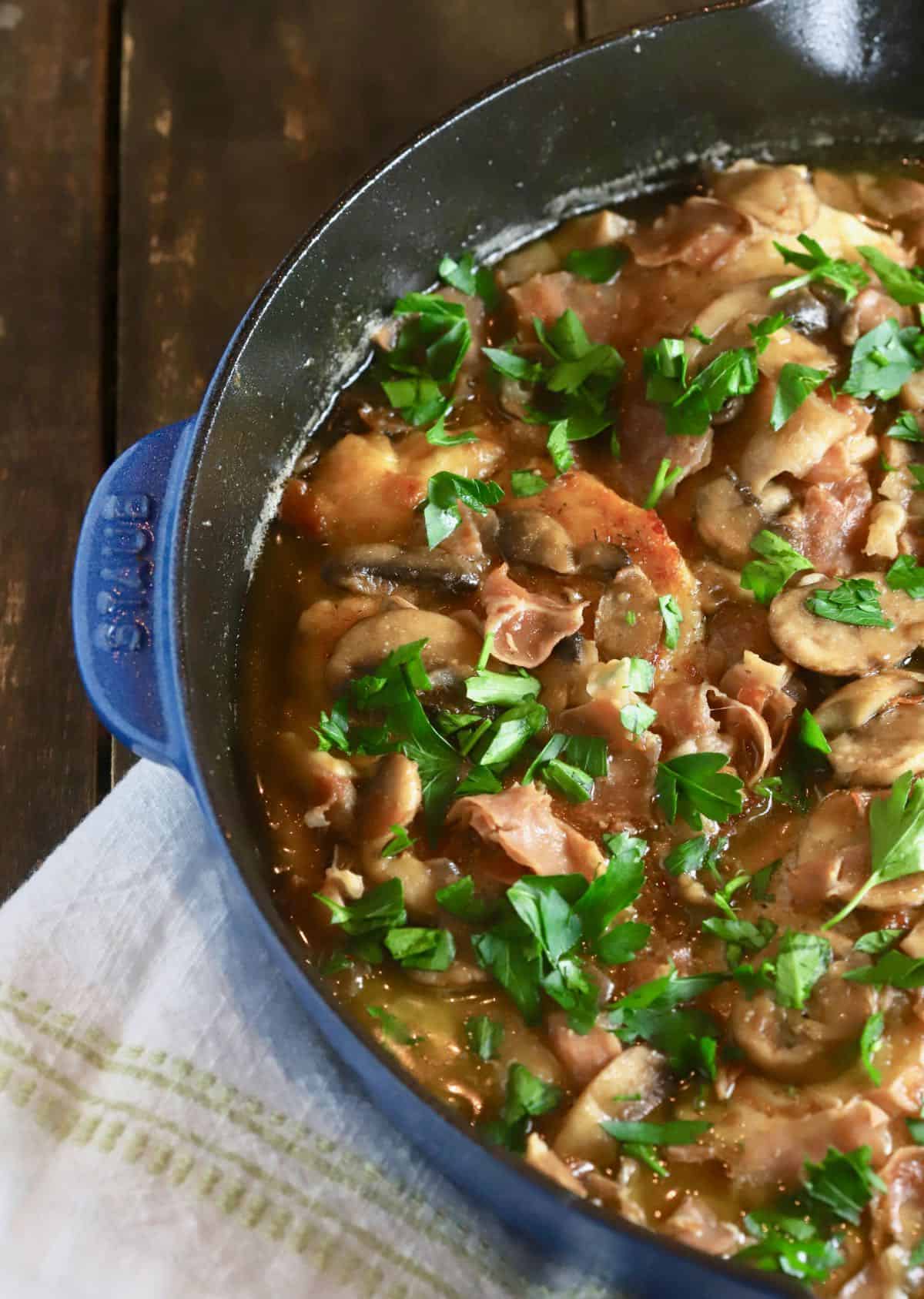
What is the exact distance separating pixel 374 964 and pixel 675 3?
2.85 metres

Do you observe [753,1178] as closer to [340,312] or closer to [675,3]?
[340,312]

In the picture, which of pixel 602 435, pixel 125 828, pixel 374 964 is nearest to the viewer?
pixel 374 964

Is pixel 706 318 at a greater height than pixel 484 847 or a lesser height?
greater

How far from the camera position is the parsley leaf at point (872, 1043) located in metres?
2.21

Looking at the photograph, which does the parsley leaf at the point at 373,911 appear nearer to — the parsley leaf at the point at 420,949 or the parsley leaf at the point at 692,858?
the parsley leaf at the point at 420,949

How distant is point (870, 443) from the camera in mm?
2877


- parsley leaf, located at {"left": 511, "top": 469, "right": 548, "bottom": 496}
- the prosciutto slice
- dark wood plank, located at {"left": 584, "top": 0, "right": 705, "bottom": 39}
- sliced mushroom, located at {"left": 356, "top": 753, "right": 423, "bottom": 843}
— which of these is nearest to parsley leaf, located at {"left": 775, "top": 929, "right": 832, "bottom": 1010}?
the prosciutto slice

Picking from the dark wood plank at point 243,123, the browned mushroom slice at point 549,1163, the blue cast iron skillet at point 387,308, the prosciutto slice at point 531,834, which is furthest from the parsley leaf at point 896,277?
the browned mushroom slice at point 549,1163

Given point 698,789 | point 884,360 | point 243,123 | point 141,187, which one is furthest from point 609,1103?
point 243,123

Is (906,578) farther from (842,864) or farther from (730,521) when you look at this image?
(842,864)

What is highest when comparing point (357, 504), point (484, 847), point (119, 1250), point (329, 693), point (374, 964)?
point (357, 504)

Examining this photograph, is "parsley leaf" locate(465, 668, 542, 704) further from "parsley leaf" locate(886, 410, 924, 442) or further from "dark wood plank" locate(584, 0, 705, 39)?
"dark wood plank" locate(584, 0, 705, 39)

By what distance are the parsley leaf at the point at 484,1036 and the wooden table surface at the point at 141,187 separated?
3.48 ft

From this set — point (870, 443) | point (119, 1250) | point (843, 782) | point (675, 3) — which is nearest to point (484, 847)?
point (843, 782)
